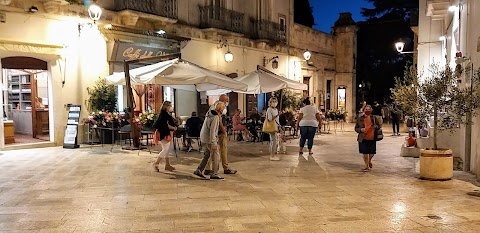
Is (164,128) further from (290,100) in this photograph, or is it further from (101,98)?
(290,100)

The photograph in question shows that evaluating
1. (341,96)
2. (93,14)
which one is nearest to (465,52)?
(93,14)

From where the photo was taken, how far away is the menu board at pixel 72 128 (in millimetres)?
12844

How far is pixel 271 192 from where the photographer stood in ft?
22.9

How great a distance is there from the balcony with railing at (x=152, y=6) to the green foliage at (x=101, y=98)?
111 inches

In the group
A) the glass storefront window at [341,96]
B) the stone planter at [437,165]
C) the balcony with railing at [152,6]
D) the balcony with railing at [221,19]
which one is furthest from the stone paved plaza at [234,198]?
the glass storefront window at [341,96]

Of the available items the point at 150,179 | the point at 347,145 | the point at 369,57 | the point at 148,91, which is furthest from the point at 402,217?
the point at 369,57

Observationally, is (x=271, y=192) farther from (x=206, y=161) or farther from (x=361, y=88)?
(x=361, y=88)

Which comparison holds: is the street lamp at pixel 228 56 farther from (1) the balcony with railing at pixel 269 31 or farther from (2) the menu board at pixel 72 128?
(2) the menu board at pixel 72 128

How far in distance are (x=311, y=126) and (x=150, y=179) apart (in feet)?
15.4

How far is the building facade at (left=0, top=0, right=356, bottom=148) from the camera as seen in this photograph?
12.8 meters

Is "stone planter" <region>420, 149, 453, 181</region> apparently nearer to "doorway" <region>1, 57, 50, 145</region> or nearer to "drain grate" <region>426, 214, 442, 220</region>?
"drain grate" <region>426, 214, 442, 220</region>

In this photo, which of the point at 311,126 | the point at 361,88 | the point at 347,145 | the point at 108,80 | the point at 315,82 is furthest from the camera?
the point at 361,88

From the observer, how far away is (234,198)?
259 inches

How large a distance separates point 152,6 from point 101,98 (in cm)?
406
